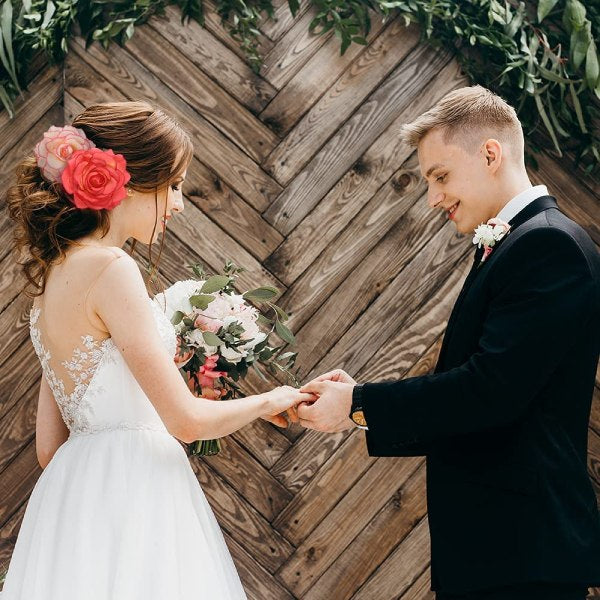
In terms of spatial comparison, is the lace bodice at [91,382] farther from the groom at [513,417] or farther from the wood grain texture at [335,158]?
the wood grain texture at [335,158]

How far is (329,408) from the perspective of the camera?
7.04 feet

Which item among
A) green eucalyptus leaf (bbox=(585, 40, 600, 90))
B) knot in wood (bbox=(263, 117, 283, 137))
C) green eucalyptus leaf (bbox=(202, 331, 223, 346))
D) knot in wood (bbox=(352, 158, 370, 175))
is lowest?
green eucalyptus leaf (bbox=(202, 331, 223, 346))

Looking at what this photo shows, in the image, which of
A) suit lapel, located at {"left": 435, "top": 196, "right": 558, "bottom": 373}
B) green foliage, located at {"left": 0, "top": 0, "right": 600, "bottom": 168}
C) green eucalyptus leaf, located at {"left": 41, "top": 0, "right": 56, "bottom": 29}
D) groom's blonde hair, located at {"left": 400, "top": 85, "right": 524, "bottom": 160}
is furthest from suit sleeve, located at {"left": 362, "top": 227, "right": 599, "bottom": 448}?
green eucalyptus leaf, located at {"left": 41, "top": 0, "right": 56, "bottom": 29}

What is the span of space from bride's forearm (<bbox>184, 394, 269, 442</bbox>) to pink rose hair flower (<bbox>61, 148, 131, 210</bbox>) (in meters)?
0.51

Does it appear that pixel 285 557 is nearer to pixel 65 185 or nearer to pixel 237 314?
pixel 237 314

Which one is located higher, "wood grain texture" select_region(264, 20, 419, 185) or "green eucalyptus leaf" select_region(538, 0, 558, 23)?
"green eucalyptus leaf" select_region(538, 0, 558, 23)

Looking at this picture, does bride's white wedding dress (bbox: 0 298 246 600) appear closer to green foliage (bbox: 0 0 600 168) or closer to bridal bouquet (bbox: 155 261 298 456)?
bridal bouquet (bbox: 155 261 298 456)

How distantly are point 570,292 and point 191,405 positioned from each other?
0.87 m

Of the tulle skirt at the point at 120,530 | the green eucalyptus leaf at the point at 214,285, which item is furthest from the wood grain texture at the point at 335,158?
the tulle skirt at the point at 120,530

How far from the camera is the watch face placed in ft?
6.52

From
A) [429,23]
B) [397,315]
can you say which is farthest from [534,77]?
[397,315]

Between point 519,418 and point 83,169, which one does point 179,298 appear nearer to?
point 83,169

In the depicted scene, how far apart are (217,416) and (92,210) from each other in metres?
0.57

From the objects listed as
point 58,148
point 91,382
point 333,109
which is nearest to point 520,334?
point 91,382
